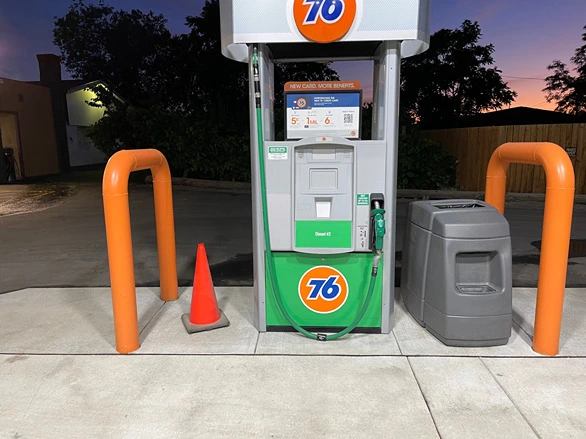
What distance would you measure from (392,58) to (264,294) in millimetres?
1860

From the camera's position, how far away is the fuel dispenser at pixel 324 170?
2705 millimetres

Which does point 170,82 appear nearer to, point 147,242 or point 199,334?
point 147,242

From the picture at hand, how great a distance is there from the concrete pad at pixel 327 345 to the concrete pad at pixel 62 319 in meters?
1.06

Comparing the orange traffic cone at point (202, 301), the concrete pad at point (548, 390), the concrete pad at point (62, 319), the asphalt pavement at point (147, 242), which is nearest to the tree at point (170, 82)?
the asphalt pavement at point (147, 242)

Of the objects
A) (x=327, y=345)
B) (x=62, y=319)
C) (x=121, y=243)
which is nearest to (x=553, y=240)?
(x=327, y=345)

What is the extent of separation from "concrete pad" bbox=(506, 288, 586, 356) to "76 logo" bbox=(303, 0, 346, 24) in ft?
8.57

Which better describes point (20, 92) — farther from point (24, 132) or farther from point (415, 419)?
point (415, 419)

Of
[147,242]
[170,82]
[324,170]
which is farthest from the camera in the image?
[170,82]

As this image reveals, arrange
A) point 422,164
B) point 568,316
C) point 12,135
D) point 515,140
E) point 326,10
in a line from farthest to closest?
point 12,135, point 422,164, point 515,140, point 568,316, point 326,10

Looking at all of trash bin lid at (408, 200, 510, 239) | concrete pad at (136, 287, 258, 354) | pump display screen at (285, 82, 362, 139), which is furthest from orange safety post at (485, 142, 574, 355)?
concrete pad at (136, 287, 258, 354)

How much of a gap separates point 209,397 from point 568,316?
2897 mm

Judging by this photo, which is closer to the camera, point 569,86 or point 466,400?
point 466,400

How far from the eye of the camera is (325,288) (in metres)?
3.14

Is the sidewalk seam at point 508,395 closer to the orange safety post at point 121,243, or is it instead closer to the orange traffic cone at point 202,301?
the orange traffic cone at point 202,301
